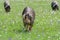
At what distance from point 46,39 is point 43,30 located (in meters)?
2.54

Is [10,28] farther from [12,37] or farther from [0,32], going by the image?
[12,37]

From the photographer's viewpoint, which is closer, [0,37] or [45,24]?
[0,37]

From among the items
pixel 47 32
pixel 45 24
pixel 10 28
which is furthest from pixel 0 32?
pixel 45 24

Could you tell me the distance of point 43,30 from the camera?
1515 cm

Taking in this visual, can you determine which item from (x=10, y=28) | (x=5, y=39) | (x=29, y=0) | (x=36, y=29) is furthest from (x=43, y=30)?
(x=29, y=0)

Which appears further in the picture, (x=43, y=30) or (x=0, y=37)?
(x=43, y=30)

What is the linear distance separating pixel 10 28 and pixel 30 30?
1407 mm

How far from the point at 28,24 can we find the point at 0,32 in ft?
4.46

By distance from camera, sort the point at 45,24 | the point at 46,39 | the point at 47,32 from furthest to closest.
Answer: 1. the point at 45,24
2. the point at 47,32
3. the point at 46,39

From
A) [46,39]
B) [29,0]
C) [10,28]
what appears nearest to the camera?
[46,39]

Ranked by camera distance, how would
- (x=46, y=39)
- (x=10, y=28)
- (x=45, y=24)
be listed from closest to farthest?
(x=46, y=39)
(x=10, y=28)
(x=45, y=24)

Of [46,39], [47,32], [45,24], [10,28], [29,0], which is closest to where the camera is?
[46,39]

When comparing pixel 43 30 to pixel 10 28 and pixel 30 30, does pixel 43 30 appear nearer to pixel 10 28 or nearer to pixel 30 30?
pixel 30 30

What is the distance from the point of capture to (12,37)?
13.1 m
